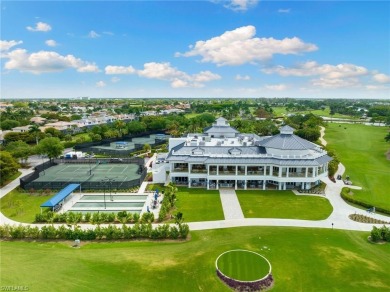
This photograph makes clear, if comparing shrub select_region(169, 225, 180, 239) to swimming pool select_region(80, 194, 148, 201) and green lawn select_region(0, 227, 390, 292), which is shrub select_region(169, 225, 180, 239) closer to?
green lawn select_region(0, 227, 390, 292)

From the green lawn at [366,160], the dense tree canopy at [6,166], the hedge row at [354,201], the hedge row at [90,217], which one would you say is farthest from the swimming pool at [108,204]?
the green lawn at [366,160]

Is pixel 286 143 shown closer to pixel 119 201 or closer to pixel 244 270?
pixel 244 270

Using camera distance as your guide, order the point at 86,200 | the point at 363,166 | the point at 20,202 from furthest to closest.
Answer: the point at 363,166, the point at 86,200, the point at 20,202

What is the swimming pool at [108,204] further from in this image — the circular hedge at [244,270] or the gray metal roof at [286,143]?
the gray metal roof at [286,143]

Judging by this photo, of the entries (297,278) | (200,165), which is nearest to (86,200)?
(200,165)

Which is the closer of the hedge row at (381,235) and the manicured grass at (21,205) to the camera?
the hedge row at (381,235)

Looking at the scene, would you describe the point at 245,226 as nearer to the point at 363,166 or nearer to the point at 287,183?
the point at 287,183

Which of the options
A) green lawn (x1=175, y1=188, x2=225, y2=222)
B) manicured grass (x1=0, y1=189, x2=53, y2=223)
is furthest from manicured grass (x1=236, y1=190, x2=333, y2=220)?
manicured grass (x1=0, y1=189, x2=53, y2=223)
